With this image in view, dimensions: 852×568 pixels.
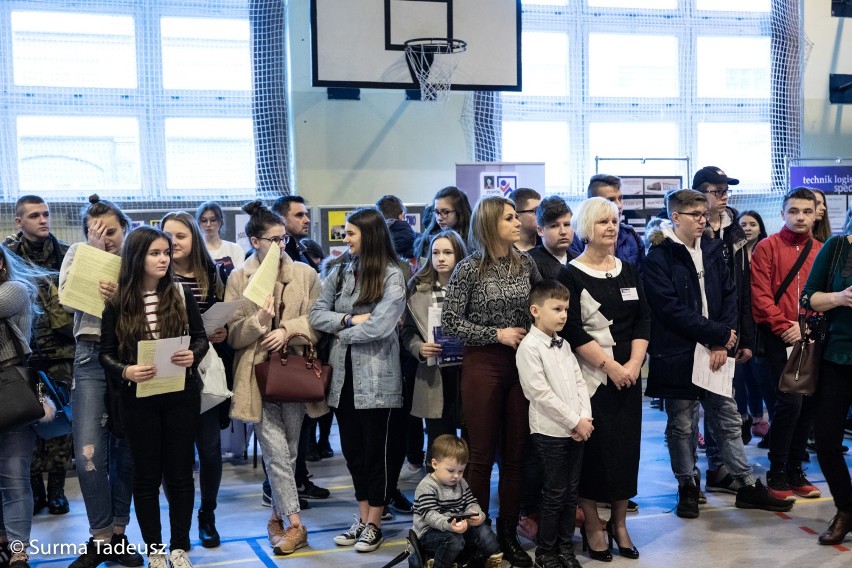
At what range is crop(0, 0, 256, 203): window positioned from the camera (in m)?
7.98

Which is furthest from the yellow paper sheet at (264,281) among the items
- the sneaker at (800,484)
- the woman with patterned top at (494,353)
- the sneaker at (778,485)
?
the sneaker at (800,484)

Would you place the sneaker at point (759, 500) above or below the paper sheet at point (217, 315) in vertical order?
below

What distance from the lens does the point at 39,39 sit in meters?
8.01

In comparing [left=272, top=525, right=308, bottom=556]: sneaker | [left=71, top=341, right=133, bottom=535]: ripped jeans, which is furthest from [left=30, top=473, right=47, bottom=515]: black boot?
[left=272, top=525, right=308, bottom=556]: sneaker

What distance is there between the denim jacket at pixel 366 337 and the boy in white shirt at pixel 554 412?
67 centimetres

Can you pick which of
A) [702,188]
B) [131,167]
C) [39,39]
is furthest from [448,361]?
[39,39]

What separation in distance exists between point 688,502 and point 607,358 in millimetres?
1205

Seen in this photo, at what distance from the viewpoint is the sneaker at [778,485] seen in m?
4.79

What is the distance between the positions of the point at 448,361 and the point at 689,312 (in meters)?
1.21

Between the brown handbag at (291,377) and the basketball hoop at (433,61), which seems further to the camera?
the basketball hoop at (433,61)

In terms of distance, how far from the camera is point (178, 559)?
12.5 feet

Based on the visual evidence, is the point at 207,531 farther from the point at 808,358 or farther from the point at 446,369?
the point at 808,358

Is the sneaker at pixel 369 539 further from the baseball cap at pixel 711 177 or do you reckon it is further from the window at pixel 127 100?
the window at pixel 127 100

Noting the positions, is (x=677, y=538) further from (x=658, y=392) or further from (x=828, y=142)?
(x=828, y=142)
